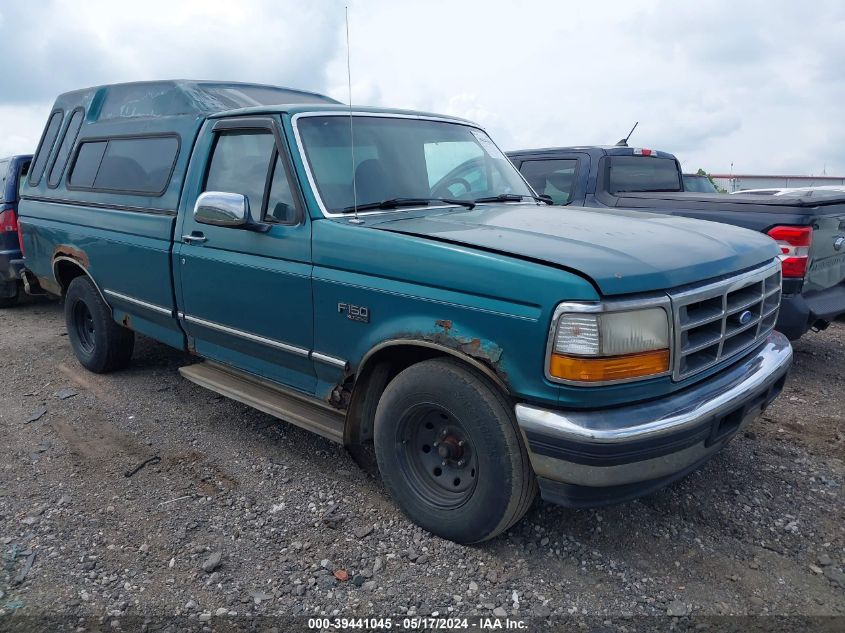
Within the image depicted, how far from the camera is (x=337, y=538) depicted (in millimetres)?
3117

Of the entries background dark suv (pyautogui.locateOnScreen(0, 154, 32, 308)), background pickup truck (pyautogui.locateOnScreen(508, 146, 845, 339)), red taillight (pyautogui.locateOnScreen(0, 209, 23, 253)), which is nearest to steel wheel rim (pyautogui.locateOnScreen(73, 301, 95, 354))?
background dark suv (pyautogui.locateOnScreen(0, 154, 32, 308))

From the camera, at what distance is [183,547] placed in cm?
306

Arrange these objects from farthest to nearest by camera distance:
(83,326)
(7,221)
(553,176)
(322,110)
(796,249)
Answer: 1. (7,221)
2. (553,176)
3. (83,326)
4. (796,249)
5. (322,110)

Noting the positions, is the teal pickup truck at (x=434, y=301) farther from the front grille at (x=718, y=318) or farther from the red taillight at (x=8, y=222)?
the red taillight at (x=8, y=222)

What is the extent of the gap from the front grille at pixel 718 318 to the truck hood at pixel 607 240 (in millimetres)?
64

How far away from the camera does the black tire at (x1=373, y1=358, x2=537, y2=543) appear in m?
2.70

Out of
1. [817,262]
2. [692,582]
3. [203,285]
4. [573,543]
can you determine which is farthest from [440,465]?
[817,262]

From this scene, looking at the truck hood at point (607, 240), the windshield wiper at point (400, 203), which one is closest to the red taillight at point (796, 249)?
the truck hood at point (607, 240)

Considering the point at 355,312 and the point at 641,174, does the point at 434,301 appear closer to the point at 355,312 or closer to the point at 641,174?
the point at 355,312

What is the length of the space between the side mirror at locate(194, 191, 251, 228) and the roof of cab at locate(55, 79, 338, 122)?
3.88ft

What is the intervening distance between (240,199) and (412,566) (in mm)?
1978

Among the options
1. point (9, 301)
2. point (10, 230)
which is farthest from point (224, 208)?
point (9, 301)

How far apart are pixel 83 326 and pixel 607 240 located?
15.2ft

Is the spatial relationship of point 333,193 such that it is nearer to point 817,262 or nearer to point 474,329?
point 474,329
